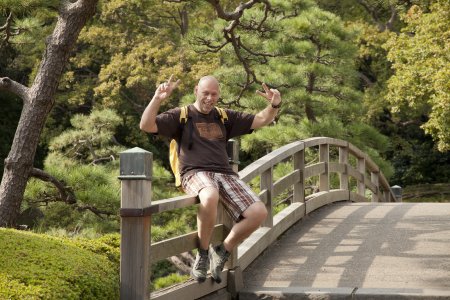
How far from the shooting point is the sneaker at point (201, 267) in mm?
→ 5480

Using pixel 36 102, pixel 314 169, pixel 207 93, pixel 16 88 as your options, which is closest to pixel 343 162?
pixel 314 169

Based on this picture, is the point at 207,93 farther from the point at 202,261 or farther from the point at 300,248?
the point at 300,248

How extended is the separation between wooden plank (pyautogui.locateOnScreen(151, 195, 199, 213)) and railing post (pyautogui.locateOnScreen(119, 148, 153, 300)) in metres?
0.10

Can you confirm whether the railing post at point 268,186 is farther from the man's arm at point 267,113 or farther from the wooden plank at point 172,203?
the wooden plank at point 172,203

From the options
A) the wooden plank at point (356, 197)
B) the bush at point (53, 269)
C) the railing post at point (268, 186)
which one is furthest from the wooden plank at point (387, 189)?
the bush at point (53, 269)

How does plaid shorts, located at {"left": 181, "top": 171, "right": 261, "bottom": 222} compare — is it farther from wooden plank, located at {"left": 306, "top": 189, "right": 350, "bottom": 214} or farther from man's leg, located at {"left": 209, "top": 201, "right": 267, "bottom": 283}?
wooden plank, located at {"left": 306, "top": 189, "right": 350, "bottom": 214}

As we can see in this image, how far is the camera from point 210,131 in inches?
221

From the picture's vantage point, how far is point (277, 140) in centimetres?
1544

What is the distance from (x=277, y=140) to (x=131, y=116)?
8.17 m

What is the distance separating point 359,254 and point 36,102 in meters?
3.76

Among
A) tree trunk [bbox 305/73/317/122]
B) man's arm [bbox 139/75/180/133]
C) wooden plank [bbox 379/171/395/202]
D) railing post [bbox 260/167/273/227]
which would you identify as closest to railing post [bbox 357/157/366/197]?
wooden plank [bbox 379/171/395/202]

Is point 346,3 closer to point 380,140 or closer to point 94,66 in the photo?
point 94,66

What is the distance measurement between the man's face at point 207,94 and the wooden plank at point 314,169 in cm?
Answer: 393

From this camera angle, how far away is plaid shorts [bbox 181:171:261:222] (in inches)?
218
